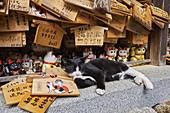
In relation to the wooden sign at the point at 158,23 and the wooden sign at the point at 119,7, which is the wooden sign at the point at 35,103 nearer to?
the wooden sign at the point at 119,7

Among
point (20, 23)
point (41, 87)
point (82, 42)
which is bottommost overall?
point (41, 87)

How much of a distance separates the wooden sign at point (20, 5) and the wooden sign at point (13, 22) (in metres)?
0.10

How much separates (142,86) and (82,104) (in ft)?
1.88

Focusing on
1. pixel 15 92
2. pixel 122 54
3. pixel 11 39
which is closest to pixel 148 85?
pixel 122 54

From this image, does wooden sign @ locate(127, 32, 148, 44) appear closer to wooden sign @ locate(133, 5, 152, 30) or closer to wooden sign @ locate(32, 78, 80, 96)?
wooden sign @ locate(133, 5, 152, 30)

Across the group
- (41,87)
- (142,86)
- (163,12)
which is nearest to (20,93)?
(41,87)

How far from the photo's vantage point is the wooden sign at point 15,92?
100 cm

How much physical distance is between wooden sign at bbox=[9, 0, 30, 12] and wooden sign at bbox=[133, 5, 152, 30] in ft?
3.13

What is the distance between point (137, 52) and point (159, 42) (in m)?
0.28

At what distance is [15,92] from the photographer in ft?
3.51

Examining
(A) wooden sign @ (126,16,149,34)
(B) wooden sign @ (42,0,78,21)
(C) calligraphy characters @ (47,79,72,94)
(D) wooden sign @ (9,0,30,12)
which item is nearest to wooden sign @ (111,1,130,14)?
(A) wooden sign @ (126,16,149,34)

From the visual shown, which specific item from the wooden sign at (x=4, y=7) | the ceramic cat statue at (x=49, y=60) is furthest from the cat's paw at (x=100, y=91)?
the wooden sign at (x=4, y=7)

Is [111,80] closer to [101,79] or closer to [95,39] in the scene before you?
[101,79]

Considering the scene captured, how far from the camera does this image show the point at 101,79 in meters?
1.31
